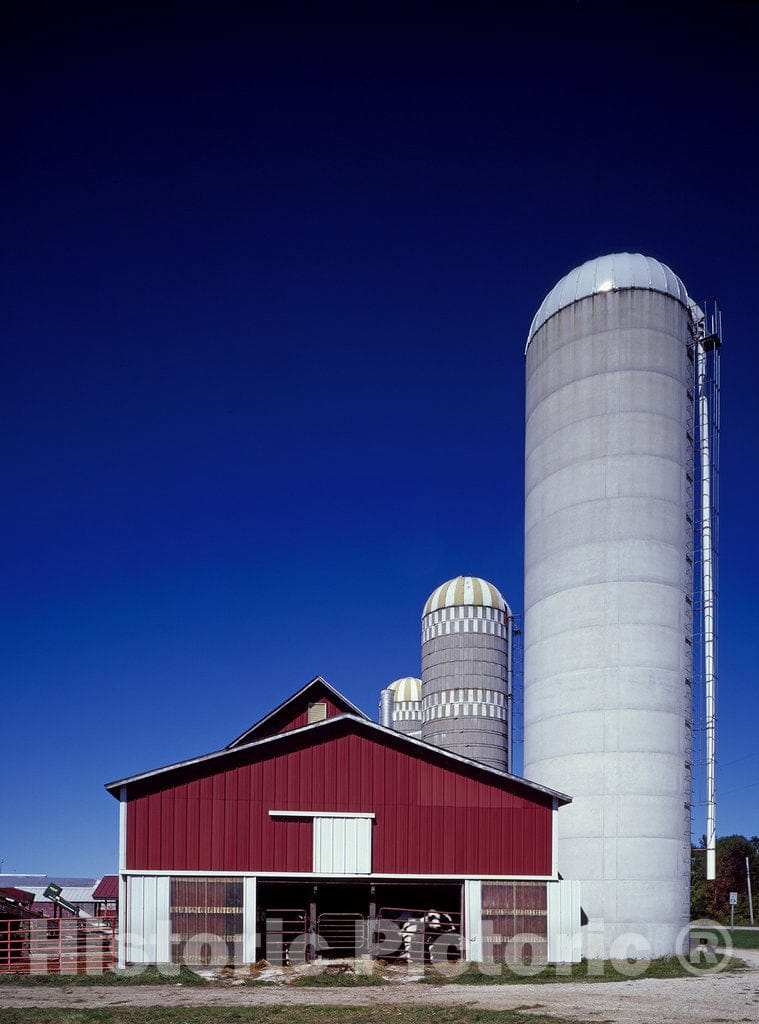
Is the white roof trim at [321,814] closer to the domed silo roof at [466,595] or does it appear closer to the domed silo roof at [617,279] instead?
the domed silo roof at [617,279]

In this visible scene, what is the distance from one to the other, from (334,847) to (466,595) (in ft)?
102

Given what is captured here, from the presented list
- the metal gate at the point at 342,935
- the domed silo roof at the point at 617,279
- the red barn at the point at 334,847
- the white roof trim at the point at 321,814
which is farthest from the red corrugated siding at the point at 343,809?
the domed silo roof at the point at 617,279

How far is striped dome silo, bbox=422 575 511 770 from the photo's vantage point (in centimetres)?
5488

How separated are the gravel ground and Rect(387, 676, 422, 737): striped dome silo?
50.9 metres

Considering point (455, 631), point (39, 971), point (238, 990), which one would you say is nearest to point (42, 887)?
point (455, 631)

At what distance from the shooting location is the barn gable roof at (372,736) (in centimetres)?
2702

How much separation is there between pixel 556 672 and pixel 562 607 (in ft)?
7.57

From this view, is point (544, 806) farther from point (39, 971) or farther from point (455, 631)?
point (455, 631)

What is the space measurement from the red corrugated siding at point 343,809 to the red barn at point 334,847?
3cm

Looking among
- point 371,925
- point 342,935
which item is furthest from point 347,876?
point 342,935

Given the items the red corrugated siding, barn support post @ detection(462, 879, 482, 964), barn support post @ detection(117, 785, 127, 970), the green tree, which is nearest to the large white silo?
the red corrugated siding

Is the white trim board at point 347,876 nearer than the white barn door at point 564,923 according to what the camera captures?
Yes

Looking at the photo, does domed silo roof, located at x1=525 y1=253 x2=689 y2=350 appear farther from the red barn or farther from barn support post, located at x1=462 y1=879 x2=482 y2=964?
barn support post, located at x1=462 y1=879 x2=482 y2=964

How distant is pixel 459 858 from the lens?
1104 inches
